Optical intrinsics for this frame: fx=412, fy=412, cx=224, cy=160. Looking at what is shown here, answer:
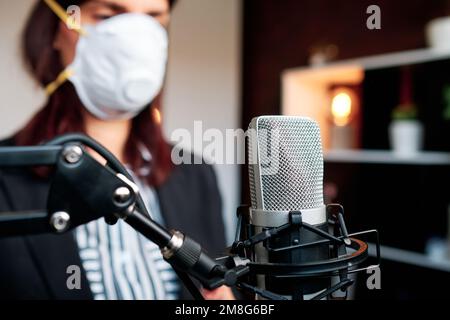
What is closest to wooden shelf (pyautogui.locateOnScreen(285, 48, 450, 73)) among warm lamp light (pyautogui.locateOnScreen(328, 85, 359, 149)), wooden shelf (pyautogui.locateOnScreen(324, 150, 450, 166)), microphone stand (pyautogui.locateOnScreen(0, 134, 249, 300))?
warm lamp light (pyautogui.locateOnScreen(328, 85, 359, 149))

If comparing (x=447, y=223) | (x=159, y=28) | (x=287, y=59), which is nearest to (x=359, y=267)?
(x=159, y=28)

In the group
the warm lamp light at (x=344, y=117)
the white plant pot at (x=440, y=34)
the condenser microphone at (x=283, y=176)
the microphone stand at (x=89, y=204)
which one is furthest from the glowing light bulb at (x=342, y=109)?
the microphone stand at (x=89, y=204)

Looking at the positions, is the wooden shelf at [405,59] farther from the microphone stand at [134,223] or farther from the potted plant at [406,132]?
the microphone stand at [134,223]

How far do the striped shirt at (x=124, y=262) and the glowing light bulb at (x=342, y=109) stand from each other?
101 centimetres

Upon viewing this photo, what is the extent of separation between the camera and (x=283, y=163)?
15.6 inches

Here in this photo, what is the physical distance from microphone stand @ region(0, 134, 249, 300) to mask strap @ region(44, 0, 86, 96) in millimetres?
607

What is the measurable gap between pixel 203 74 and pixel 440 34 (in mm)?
870

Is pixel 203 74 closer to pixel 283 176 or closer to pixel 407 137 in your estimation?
pixel 407 137

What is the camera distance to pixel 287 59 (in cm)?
202

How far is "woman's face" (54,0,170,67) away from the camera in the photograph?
780 millimetres

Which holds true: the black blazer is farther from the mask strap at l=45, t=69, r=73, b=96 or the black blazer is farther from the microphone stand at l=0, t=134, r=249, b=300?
the microphone stand at l=0, t=134, r=249, b=300

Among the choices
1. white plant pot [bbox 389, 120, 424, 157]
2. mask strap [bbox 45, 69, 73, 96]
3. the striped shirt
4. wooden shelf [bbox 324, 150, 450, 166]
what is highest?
mask strap [bbox 45, 69, 73, 96]

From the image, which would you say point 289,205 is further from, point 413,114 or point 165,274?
point 413,114

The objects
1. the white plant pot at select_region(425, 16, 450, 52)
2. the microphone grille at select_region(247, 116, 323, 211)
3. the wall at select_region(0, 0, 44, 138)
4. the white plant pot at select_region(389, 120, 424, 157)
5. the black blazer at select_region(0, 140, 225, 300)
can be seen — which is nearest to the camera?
the microphone grille at select_region(247, 116, 323, 211)
